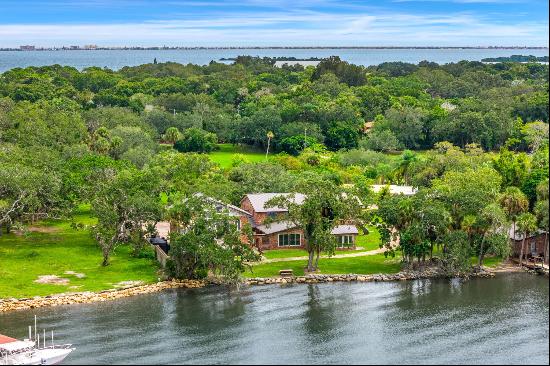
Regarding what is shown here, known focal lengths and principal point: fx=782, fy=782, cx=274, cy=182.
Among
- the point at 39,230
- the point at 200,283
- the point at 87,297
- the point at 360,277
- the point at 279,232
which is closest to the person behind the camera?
the point at 87,297

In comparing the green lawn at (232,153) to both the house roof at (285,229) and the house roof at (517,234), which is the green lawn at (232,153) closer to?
the house roof at (285,229)

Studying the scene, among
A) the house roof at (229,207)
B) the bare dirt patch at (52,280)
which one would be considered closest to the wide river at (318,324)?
the bare dirt patch at (52,280)

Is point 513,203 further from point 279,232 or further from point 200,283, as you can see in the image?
point 200,283

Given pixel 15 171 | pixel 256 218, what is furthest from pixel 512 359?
pixel 15 171

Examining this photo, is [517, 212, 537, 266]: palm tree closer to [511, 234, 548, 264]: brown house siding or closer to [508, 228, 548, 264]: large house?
[508, 228, 548, 264]: large house

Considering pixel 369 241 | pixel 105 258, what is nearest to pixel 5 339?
pixel 105 258

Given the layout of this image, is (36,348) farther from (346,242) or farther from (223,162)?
(223,162)

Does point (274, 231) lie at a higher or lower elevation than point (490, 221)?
lower
